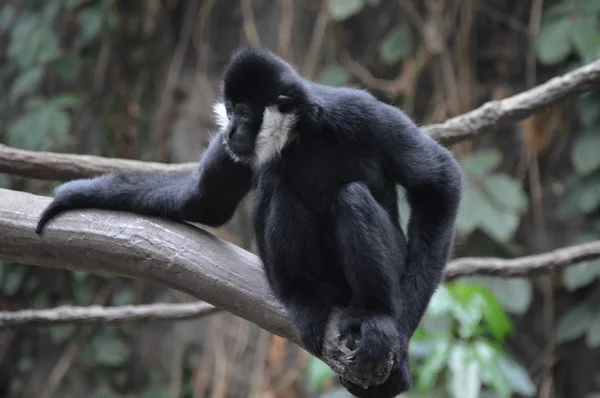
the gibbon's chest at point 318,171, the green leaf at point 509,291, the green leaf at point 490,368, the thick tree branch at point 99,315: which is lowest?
the green leaf at point 509,291

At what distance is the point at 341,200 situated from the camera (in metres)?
2.28

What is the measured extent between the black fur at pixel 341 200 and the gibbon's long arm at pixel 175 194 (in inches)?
0.4

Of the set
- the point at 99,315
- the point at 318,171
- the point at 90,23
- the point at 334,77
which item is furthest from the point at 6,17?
the point at 318,171

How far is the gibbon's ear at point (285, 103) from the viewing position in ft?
7.91

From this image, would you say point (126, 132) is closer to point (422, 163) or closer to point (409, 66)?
point (409, 66)

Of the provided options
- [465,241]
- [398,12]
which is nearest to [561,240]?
[465,241]

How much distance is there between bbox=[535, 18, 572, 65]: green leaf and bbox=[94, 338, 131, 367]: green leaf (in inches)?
159

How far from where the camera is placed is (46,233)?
269cm

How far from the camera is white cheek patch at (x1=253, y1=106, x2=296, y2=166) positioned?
2.43 m

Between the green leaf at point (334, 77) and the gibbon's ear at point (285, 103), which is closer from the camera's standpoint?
the gibbon's ear at point (285, 103)

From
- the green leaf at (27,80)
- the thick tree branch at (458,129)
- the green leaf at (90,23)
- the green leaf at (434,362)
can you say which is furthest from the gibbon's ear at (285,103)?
the green leaf at (90,23)

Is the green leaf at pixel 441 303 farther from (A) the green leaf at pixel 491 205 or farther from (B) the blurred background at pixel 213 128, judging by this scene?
(A) the green leaf at pixel 491 205

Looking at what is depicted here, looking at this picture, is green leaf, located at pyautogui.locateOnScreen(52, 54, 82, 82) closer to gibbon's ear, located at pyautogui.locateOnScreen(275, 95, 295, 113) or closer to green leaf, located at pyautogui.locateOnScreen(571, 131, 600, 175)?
green leaf, located at pyautogui.locateOnScreen(571, 131, 600, 175)

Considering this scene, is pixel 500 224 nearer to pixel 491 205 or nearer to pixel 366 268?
pixel 491 205
